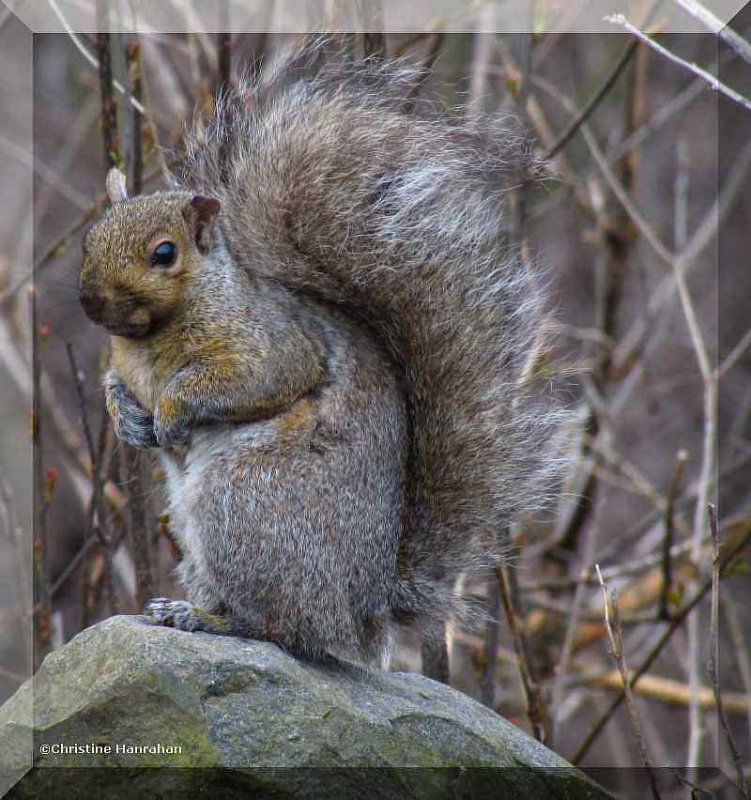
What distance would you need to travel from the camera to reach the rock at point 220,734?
83.2 inches

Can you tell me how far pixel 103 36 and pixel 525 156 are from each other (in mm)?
1009

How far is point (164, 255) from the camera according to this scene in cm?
249

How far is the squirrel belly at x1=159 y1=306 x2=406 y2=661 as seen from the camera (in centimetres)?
244

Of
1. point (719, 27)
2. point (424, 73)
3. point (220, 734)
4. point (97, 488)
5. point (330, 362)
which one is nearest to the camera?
point (719, 27)

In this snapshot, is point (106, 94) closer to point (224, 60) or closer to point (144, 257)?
point (224, 60)

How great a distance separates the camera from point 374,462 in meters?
2.55

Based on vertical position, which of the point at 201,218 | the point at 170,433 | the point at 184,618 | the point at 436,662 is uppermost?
the point at 201,218

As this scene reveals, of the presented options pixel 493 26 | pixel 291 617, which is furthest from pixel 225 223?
pixel 493 26

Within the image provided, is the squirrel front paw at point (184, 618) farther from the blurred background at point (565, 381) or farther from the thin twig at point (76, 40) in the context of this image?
the thin twig at point (76, 40)

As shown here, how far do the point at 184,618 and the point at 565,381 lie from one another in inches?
44.2

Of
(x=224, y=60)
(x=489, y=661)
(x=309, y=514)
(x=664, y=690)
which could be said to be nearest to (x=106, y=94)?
(x=224, y=60)

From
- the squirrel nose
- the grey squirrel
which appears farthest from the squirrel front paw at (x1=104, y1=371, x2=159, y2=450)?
the squirrel nose

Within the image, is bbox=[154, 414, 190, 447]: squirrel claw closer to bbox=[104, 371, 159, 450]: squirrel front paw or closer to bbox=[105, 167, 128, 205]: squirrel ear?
bbox=[104, 371, 159, 450]: squirrel front paw

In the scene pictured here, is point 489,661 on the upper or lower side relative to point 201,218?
lower
